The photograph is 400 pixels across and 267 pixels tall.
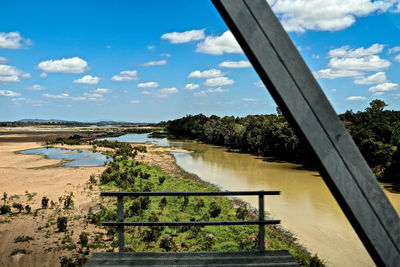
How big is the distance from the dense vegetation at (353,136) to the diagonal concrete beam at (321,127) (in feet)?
0.27

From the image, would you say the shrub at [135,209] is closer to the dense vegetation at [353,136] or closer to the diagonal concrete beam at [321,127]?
the dense vegetation at [353,136]

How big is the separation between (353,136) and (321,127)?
22.6 m

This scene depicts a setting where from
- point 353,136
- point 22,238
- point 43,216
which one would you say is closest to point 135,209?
point 43,216

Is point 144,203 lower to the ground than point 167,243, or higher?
higher

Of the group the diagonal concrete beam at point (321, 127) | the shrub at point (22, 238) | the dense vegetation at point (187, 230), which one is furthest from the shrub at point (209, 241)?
the diagonal concrete beam at point (321, 127)

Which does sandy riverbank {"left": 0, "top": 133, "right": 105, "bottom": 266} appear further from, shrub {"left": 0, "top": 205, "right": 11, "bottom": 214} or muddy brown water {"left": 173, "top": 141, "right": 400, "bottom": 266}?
muddy brown water {"left": 173, "top": 141, "right": 400, "bottom": 266}

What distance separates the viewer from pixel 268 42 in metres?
0.96

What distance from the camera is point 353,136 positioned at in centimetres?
2081

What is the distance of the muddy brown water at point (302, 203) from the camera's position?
8758 millimetres

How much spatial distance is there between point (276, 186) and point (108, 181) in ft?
33.2

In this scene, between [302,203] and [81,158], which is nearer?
[302,203]

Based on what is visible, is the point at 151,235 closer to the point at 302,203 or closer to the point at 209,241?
the point at 209,241

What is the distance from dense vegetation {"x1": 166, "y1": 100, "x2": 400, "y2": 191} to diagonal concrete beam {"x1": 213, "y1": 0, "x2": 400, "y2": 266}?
0.08m

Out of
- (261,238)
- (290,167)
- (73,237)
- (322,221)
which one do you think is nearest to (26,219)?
(73,237)
